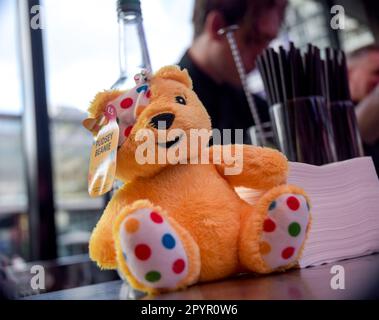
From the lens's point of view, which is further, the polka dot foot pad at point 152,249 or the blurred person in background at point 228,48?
the blurred person in background at point 228,48

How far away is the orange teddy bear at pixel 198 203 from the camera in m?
0.45

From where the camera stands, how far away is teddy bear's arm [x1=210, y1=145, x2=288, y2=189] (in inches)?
19.6

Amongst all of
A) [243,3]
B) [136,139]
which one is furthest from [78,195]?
[136,139]

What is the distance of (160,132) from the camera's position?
0.46m

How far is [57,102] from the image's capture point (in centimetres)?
198

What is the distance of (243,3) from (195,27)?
0.54ft

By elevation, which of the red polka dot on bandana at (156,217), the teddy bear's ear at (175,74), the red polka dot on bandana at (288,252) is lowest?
the red polka dot on bandana at (288,252)

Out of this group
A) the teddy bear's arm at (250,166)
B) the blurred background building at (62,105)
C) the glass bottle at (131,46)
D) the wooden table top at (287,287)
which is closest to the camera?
the wooden table top at (287,287)

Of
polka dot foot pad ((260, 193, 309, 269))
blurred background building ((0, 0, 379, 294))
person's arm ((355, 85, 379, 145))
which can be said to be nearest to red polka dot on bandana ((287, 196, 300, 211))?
polka dot foot pad ((260, 193, 309, 269))

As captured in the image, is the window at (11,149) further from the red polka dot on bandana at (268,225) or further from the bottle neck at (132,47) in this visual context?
the red polka dot on bandana at (268,225)

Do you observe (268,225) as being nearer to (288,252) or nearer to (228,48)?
(288,252)

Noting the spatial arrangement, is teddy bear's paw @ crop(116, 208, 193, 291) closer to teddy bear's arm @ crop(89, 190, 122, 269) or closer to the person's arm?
teddy bear's arm @ crop(89, 190, 122, 269)

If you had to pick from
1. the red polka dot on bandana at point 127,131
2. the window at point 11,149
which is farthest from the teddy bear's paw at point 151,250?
the window at point 11,149

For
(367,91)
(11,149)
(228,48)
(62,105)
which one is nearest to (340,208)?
(228,48)
